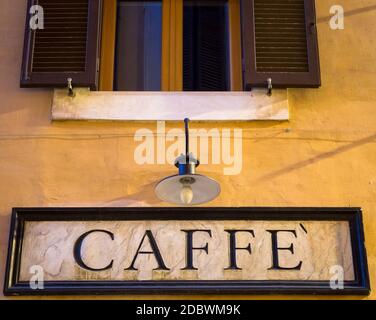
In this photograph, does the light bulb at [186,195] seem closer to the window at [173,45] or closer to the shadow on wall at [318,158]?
the shadow on wall at [318,158]

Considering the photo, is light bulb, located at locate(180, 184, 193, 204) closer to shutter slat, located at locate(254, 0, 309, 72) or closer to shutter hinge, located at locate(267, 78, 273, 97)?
shutter hinge, located at locate(267, 78, 273, 97)

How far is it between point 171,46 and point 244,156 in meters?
1.27

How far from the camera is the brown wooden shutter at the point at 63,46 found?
6497 millimetres

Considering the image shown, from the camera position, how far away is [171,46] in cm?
699

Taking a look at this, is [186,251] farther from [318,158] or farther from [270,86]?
[270,86]

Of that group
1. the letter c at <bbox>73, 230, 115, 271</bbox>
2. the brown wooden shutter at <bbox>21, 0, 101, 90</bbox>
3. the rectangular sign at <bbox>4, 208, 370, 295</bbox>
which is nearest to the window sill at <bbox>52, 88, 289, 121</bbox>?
the brown wooden shutter at <bbox>21, 0, 101, 90</bbox>

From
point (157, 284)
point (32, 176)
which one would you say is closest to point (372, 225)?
point (157, 284)

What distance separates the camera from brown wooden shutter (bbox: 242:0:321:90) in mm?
6527

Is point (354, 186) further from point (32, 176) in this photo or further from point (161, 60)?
point (32, 176)
